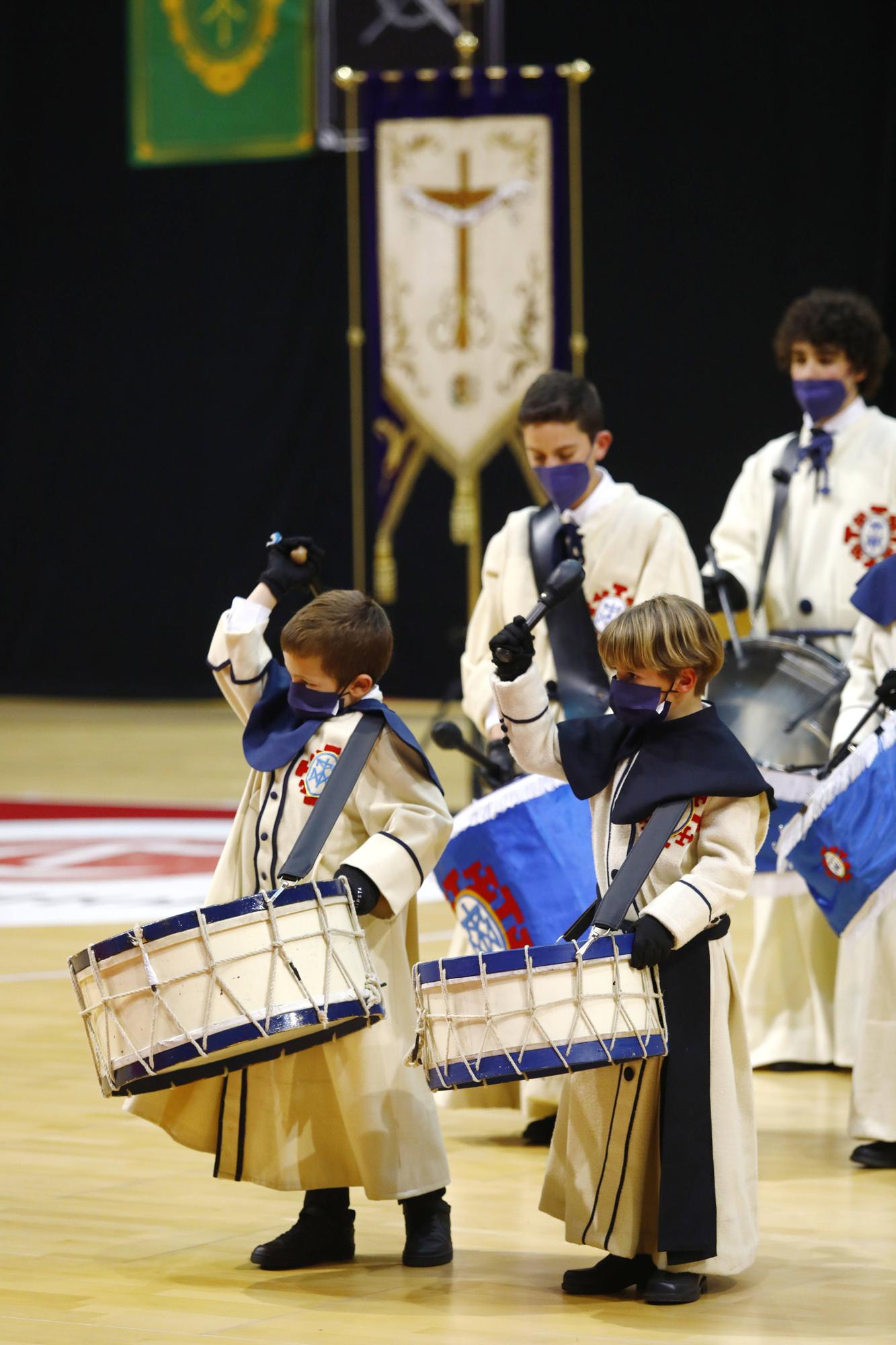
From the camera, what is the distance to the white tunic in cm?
450

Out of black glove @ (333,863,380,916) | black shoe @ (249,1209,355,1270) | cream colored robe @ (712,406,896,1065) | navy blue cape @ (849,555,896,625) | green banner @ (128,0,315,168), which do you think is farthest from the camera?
green banner @ (128,0,315,168)

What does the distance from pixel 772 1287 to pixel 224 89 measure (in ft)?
33.4

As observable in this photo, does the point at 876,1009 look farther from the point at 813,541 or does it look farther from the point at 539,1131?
the point at 813,541

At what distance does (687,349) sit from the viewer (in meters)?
11.5

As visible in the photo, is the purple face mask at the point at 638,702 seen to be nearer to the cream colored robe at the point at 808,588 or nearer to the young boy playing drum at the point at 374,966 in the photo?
the young boy playing drum at the point at 374,966

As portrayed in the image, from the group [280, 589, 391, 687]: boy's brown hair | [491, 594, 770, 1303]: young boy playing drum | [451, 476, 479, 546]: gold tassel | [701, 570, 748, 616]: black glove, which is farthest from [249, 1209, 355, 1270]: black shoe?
[451, 476, 479, 546]: gold tassel

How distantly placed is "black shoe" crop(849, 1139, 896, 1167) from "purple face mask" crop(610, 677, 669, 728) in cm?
140

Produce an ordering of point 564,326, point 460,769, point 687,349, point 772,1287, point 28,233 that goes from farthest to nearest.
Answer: point 28,233, point 687,349, point 460,769, point 564,326, point 772,1287

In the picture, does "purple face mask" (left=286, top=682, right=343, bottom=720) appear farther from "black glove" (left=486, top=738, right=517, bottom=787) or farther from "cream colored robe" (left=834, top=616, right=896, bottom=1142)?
"cream colored robe" (left=834, top=616, right=896, bottom=1142)

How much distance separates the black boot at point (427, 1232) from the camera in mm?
3490

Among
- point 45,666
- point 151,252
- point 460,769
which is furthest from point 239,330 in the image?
point 460,769

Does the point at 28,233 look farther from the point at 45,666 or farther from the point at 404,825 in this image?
the point at 404,825

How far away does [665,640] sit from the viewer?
326cm

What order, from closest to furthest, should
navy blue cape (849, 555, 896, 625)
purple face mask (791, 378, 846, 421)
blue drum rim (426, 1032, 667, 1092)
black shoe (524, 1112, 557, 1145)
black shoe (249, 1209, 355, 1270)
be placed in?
blue drum rim (426, 1032, 667, 1092) → black shoe (249, 1209, 355, 1270) → navy blue cape (849, 555, 896, 625) → black shoe (524, 1112, 557, 1145) → purple face mask (791, 378, 846, 421)
